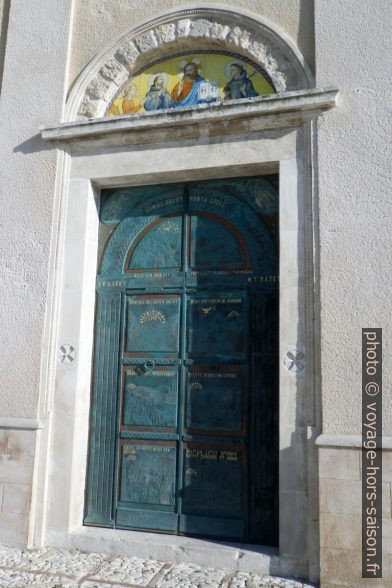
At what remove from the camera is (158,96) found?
5789 millimetres

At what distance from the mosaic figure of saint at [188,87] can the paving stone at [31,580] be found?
14.4ft

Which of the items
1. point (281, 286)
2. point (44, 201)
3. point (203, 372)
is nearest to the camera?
point (281, 286)

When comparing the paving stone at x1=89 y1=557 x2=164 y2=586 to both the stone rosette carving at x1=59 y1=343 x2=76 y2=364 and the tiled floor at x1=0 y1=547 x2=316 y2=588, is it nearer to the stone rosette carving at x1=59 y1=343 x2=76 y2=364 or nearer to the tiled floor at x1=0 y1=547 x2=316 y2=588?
the tiled floor at x1=0 y1=547 x2=316 y2=588

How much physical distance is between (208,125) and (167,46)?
1.14m

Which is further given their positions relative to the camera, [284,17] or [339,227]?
[284,17]

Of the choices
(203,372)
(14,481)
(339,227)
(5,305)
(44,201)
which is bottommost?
(14,481)

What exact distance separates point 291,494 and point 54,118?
425 centimetres

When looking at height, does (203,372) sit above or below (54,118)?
below

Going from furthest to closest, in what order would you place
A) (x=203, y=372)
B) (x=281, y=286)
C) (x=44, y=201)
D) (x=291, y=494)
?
(x=44, y=201) → (x=203, y=372) → (x=281, y=286) → (x=291, y=494)

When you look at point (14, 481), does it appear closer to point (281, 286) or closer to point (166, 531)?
point (166, 531)

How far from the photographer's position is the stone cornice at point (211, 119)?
4.96 m

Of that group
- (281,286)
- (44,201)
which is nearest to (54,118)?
(44,201)

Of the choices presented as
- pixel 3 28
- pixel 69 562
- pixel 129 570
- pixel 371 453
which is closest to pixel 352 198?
pixel 371 453

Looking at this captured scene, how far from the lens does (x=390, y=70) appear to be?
4848 millimetres
